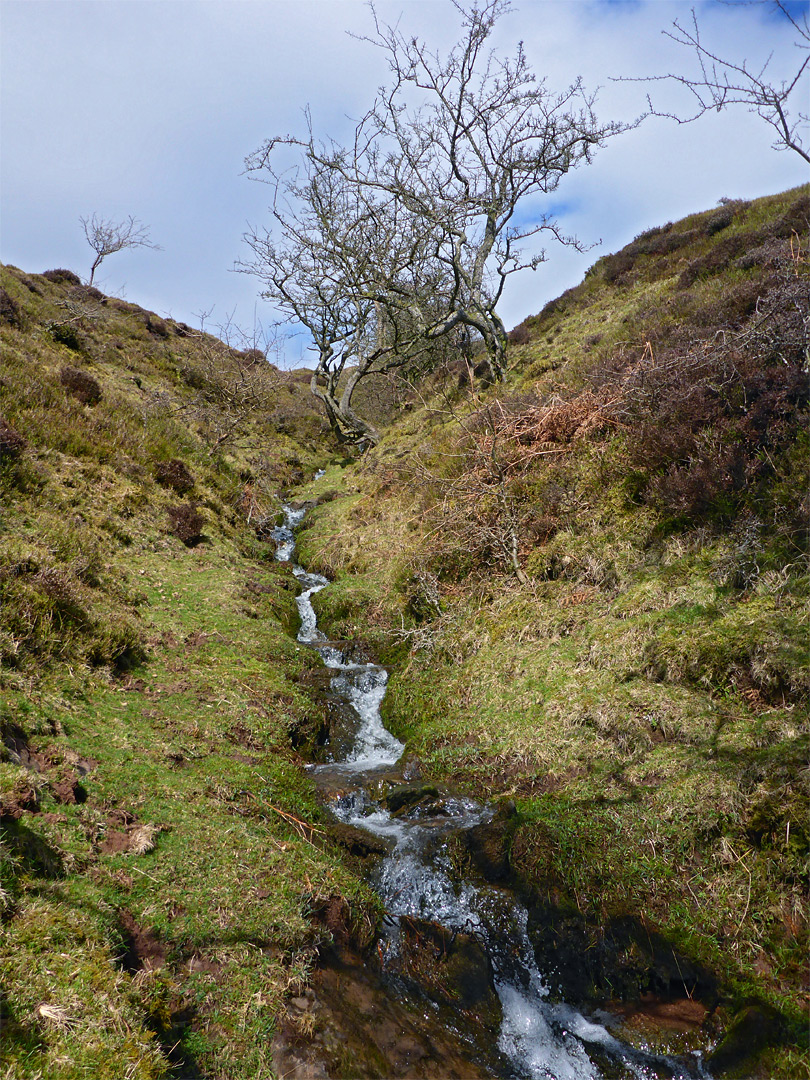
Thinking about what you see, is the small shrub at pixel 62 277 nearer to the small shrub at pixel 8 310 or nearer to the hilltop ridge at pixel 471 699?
the small shrub at pixel 8 310

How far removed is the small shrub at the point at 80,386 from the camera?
12273 mm

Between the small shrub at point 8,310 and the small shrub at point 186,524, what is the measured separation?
867 cm

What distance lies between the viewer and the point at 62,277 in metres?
25.0

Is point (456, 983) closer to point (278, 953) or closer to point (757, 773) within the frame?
point (278, 953)

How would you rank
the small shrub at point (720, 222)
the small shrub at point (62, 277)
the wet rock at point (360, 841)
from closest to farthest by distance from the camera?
the wet rock at point (360, 841)
the small shrub at point (720, 222)
the small shrub at point (62, 277)

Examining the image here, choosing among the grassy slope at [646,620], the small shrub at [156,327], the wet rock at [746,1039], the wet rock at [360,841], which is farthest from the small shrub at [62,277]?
the wet rock at [746,1039]

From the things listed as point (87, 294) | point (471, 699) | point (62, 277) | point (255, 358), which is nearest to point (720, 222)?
point (471, 699)

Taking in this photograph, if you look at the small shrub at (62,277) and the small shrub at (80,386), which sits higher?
the small shrub at (62,277)

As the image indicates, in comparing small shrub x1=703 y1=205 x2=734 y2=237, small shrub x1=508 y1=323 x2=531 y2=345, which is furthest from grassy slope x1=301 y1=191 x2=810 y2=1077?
small shrub x1=508 y1=323 x2=531 y2=345

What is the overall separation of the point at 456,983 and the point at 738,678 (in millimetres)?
3426

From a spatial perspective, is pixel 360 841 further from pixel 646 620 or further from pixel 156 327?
pixel 156 327

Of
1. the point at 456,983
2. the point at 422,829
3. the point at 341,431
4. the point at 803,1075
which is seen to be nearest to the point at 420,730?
the point at 422,829

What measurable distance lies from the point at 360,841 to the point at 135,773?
6.90 feet

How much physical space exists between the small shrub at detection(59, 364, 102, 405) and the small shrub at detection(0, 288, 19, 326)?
12.0 feet
